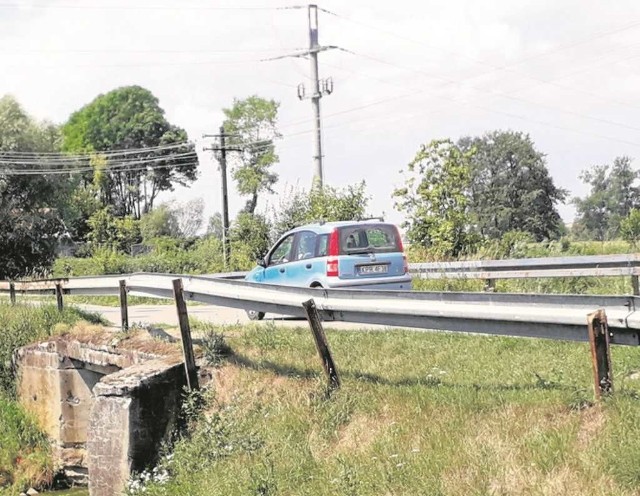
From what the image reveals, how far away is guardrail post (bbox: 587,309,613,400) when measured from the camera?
19.4 feet

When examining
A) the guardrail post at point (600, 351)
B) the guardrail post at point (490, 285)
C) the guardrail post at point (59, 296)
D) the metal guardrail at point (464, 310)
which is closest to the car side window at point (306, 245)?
the guardrail post at point (490, 285)

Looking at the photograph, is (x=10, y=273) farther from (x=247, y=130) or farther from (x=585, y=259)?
(x=247, y=130)

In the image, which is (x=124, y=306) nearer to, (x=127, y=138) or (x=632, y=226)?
(x=632, y=226)

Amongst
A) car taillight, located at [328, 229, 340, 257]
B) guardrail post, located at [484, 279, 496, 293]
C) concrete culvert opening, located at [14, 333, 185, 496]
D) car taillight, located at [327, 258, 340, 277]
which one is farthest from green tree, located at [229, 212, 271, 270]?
concrete culvert opening, located at [14, 333, 185, 496]

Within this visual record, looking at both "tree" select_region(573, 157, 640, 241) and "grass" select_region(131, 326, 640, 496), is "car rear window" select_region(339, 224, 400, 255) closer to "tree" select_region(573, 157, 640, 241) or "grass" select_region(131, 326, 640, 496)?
"grass" select_region(131, 326, 640, 496)

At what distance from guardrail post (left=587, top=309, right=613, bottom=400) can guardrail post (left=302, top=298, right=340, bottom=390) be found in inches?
106

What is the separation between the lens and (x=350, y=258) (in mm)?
14734

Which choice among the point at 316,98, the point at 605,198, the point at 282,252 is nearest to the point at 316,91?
the point at 316,98

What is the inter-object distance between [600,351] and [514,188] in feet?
264

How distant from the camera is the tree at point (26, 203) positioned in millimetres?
40719

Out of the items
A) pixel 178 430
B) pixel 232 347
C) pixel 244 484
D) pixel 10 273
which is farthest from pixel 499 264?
pixel 10 273

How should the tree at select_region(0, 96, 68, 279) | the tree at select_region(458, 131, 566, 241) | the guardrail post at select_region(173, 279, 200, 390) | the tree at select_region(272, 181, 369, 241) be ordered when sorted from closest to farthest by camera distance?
the guardrail post at select_region(173, 279, 200, 390) < the tree at select_region(272, 181, 369, 241) < the tree at select_region(0, 96, 68, 279) < the tree at select_region(458, 131, 566, 241)

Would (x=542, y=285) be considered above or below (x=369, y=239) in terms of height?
below

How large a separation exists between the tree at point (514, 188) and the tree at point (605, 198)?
10.0 m
